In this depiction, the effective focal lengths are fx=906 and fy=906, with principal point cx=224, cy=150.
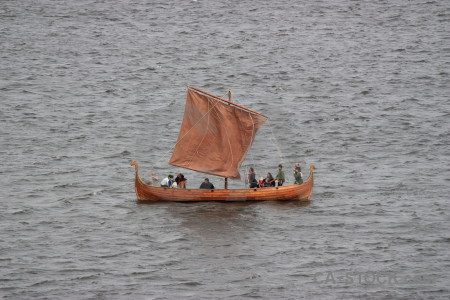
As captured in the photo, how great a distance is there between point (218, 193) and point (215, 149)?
3397mm

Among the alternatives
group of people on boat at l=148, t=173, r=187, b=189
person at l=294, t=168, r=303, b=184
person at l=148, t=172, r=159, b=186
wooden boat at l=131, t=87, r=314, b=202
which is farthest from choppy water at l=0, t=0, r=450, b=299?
person at l=148, t=172, r=159, b=186

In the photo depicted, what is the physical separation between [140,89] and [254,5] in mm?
51822

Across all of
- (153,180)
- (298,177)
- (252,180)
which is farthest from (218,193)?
(298,177)

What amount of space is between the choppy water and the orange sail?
2999mm

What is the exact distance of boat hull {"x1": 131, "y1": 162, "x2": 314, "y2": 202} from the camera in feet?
202

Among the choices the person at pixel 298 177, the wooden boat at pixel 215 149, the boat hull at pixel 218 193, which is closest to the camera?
the boat hull at pixel 218 193

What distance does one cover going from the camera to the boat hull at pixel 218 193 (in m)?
61.6

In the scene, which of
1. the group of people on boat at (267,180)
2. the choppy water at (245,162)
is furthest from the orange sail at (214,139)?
the choppy water at (245,162)

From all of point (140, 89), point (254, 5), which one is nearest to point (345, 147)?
point (140, 89)

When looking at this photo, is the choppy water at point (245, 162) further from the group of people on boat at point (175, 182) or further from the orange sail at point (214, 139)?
the orange sail at point (214, 139)

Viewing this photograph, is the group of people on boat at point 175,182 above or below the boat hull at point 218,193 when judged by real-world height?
above

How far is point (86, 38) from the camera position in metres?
125

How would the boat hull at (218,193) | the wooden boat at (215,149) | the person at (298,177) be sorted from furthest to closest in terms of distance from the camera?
the person at (298,177), the wooden boat at (215,149), the boat hull at (218,193)

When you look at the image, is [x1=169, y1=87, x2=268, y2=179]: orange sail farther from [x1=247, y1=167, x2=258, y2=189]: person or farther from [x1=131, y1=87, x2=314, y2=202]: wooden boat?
[x1=247, y1=167, x2=258, y2=189]: person
